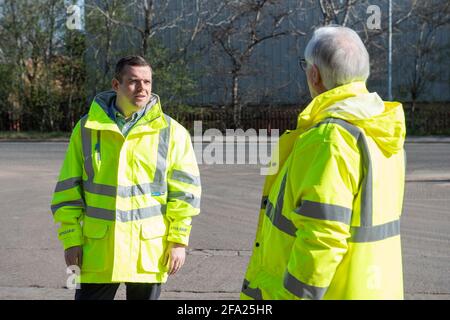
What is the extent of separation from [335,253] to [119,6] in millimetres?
29913

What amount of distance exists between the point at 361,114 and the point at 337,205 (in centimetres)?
36

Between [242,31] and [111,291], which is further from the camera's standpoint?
[242,31]

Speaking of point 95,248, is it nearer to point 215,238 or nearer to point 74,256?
point 74,256

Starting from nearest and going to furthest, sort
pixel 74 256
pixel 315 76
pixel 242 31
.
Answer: pixel 315 76 < pixel 74 256 < pixel 242 31

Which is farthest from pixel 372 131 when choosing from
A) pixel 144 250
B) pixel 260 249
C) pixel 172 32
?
pixel 172 32

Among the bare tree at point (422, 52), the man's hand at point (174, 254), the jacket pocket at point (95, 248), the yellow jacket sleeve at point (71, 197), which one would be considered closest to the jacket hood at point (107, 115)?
the yellow jacket sleeve at point (71, 197)

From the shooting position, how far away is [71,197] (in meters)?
3.68

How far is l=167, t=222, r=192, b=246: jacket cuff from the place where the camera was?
12.1 feet

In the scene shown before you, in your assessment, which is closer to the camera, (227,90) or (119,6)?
(119,6)

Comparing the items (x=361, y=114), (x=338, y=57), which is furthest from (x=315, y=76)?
(x=361, y=114)

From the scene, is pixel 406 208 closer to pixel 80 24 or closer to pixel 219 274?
pixel 219 274

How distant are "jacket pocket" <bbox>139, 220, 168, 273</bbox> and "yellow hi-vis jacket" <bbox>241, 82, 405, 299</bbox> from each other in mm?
1015

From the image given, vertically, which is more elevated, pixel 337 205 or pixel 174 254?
pixel 337 205
